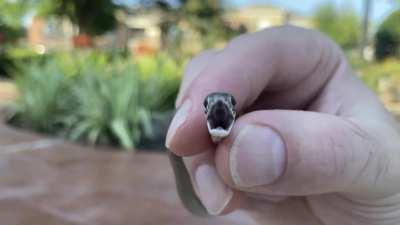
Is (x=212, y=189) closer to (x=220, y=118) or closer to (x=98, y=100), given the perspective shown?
(x=220, y=118)

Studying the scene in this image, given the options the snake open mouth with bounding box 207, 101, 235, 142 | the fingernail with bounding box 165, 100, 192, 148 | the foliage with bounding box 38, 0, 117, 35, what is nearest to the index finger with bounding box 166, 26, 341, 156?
the fingernail with bounding box 165, 100, 192, 148

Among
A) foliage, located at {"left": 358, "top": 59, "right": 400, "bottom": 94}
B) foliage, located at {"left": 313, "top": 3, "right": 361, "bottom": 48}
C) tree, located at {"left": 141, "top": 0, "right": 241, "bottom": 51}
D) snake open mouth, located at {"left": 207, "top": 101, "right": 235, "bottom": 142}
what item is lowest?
foliage, located at {"left": 313, "top": 3, "right": 361, "bottom": 48}

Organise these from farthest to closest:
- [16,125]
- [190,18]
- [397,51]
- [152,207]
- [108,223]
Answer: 1. [190,18]
2. [397,51]
3. [16,125]
4. [152,207]
5. [108,223]

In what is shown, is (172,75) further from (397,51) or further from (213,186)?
(397,51)

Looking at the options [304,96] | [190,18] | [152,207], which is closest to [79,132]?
[152,207]

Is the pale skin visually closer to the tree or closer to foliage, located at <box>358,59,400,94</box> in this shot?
foliage, located at <box>358,59,400,94</box>

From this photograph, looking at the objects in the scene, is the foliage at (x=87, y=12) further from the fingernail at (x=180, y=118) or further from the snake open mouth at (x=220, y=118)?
the snake open mouth at (x=220, y=118)
